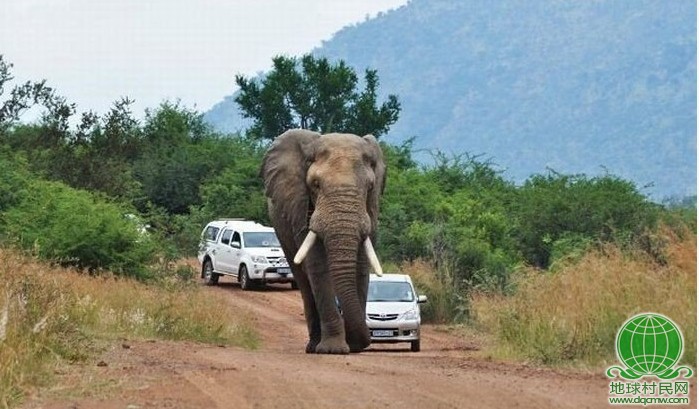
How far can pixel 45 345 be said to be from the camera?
599 inches

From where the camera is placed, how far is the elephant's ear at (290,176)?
2219 cm

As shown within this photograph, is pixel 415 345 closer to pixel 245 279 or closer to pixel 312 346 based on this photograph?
pixel 312 346

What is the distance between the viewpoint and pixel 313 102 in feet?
253

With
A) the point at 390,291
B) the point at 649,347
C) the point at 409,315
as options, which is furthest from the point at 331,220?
the point at 390,291

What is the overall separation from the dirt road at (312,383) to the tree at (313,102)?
2245 inches

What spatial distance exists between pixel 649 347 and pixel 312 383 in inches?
121

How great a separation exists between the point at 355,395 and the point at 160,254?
19804 mm

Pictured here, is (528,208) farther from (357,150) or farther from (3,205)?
(357,150)

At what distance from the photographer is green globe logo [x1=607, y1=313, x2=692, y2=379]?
1366 cm

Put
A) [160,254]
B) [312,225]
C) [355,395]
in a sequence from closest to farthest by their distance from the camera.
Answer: [355,395]
[312,225]
[160,254]

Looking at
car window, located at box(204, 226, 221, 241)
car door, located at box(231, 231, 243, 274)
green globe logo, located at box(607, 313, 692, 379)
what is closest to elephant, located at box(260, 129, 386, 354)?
green globe logo, located at box(607, 313, 692, 379)

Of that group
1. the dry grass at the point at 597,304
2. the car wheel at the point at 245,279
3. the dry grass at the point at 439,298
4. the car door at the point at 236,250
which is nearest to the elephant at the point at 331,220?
the dry grass at the point at 597,304

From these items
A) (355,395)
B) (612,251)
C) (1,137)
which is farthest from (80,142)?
(355,395)

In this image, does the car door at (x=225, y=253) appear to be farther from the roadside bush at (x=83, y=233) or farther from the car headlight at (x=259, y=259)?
the roadside bush at (x=83, y=233)
